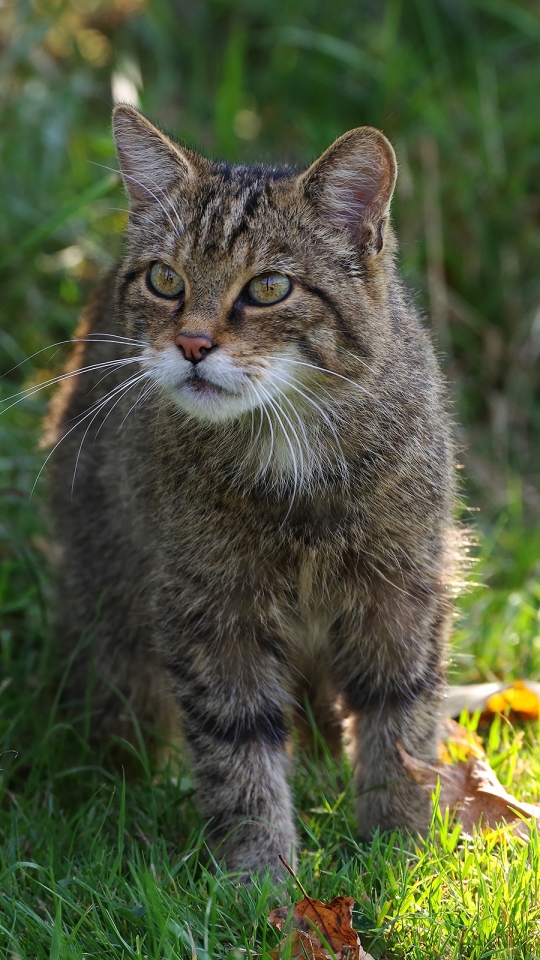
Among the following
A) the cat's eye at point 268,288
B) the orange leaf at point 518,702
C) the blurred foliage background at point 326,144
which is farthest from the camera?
the blurred foliage background at point 326,144

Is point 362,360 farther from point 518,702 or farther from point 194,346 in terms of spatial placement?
point 518,702

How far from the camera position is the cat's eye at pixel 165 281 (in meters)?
2.97

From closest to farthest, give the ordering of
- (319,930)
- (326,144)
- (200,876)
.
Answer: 1. (319,930)
2. (200,876)
3. (326,144)

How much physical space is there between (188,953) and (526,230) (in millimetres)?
4389

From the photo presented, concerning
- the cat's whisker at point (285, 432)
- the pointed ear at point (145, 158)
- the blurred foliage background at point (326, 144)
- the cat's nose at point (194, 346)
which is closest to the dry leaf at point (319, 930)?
the cat's whisker at point (285, 432)

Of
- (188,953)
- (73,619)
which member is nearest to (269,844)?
A: (188,953)

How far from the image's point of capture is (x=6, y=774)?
3502 mm

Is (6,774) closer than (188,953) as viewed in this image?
No

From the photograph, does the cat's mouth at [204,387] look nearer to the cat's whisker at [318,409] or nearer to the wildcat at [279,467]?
the wildcat at [279,467]

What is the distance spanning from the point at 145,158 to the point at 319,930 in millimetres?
2105

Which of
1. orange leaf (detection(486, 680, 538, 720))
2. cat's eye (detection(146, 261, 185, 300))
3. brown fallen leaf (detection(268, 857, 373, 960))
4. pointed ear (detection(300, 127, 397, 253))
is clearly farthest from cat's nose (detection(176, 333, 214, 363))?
orange leaf (detection(486, 680, 538, 720))

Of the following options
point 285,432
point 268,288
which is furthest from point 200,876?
point 268,288

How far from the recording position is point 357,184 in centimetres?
296

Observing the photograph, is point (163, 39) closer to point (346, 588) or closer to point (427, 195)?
point (427, 195)
